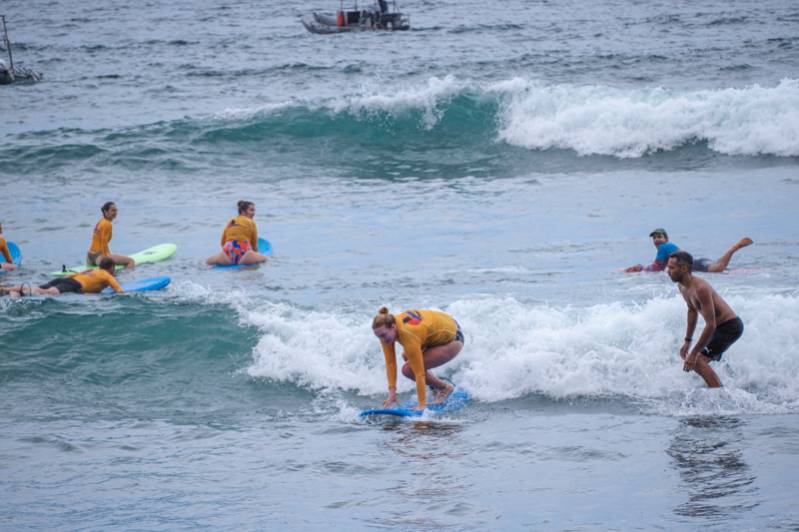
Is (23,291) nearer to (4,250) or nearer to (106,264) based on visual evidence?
(106,264)

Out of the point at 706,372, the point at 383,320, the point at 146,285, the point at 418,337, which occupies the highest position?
the point at 383,320

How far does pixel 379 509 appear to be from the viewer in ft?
22.4

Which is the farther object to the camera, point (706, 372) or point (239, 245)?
point (239, 245)

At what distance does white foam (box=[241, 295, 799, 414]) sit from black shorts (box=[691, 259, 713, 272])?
1909 mm

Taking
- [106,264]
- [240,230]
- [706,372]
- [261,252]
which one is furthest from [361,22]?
[706,372]

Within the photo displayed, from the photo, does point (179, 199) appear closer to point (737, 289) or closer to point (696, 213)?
point (696, 213)

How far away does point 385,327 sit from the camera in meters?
8.85

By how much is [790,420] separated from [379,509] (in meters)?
3.71

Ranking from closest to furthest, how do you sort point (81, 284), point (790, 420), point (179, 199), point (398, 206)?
point (790, 420) → point (81, 284) → point (398, 206) → point (179, 199)

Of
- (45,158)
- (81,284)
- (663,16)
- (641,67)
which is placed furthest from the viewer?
(663,16)

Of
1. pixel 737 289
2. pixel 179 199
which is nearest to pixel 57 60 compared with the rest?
pixel 179 199

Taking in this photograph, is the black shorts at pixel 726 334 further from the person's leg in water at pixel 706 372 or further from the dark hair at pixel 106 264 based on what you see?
the dark hair at pixel 106 264

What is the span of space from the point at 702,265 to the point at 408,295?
12.8ft

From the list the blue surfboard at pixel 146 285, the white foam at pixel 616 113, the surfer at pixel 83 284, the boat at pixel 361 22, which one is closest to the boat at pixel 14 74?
the white foam at pixel 616 113
